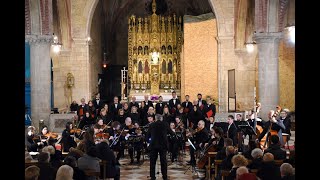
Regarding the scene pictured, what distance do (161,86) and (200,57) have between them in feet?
13.4

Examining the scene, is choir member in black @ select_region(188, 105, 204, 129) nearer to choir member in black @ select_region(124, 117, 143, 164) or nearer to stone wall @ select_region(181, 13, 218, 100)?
choir member in black @ select_region(124, 117, 143, 164)

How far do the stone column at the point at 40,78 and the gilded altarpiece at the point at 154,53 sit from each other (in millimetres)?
9338

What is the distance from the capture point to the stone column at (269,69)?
18.3 metres

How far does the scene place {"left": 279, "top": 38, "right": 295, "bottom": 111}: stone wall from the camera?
22.1m

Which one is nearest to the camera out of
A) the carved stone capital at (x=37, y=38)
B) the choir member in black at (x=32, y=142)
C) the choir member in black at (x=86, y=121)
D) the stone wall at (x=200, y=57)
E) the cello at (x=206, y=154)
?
the cello at (x=206, y=154)

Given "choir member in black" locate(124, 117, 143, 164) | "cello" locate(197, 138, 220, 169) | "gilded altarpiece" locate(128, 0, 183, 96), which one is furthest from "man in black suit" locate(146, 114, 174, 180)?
"gilded altarpiece" locate(128, 0, 183, 96)

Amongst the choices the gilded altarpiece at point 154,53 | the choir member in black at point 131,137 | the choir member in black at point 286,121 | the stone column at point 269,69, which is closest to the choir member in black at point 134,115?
the choir member in black at point 131,137

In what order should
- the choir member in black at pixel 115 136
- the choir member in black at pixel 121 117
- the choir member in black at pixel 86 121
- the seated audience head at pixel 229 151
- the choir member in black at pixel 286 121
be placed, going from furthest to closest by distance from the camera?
the choir member in black at pixel 86 121
the choir member in black at pixel 121 117
the choir member in black at pixel 286 121
the choir member in black at pixel 115 136
the seated audience head at pixel 229 151

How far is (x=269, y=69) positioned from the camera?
18.4m

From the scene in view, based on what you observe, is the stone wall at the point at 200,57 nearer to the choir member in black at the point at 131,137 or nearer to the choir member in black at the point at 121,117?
the choir member in black at the point at 121,117

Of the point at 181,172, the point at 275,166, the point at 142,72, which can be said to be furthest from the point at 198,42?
the point at 275,166

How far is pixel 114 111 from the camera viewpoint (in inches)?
668
